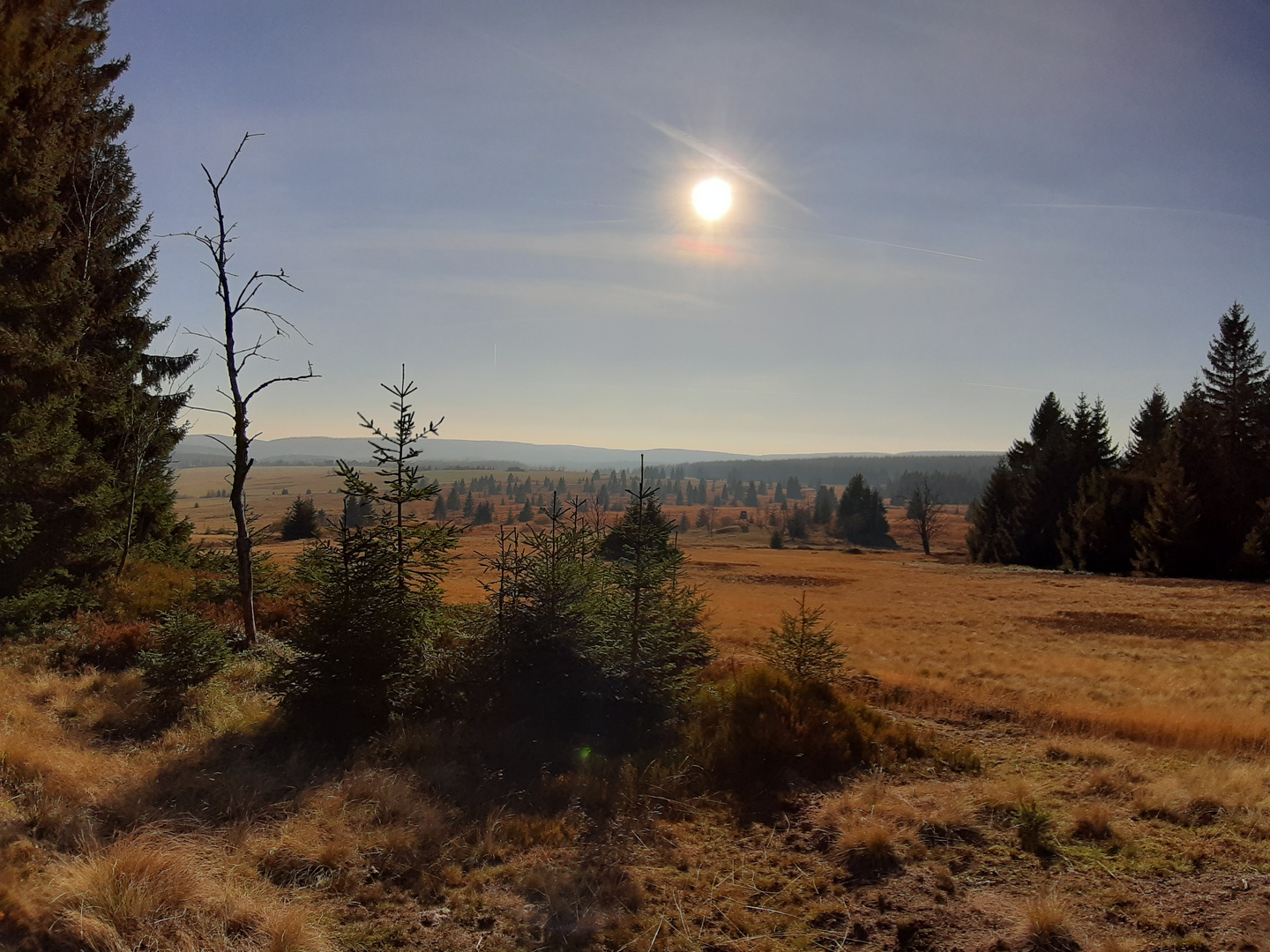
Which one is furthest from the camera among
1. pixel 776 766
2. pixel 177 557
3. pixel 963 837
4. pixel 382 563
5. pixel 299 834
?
pixel 177 557

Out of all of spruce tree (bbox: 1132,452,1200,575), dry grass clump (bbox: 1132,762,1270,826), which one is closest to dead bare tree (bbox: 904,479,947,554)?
spruce tree (bbox: 1132,452,1200,575)

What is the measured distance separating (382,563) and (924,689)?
1049cm

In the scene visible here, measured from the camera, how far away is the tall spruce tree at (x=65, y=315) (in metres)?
11.2

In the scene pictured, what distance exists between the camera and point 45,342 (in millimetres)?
11773

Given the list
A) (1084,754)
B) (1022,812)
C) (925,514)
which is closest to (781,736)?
(1022,812)

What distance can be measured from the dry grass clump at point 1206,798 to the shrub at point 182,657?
11363mm

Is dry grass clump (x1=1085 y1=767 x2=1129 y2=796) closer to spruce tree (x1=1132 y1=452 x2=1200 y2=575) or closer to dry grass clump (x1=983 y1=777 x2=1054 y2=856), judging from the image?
dry grass clump (x1=983 y1=777 x2=1054 y2=856)

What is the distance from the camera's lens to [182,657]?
8570mm

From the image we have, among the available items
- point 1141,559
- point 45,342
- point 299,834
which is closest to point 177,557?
point 45,342

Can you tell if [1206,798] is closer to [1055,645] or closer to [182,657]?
[182,657]

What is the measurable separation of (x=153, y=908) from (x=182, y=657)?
5.28 metres

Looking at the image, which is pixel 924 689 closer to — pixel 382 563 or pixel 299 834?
pixel 382 563

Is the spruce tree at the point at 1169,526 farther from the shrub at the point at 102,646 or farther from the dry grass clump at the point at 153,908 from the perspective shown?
the shrub at the point at 102,646

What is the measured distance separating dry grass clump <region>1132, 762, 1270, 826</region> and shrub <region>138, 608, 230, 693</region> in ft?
37.3
